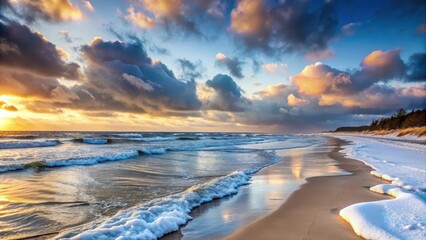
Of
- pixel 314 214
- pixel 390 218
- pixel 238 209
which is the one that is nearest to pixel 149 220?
pixel 238 209

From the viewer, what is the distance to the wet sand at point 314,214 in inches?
183

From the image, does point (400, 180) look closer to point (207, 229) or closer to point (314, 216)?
point (314, 216)

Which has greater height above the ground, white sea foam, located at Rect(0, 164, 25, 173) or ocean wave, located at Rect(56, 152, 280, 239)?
white sea foam, located at Rect(0, 164, 25, 173)

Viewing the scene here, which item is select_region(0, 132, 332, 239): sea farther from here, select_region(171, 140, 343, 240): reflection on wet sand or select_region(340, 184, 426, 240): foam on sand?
select_region(340, 184, 426, 240): foam on sand

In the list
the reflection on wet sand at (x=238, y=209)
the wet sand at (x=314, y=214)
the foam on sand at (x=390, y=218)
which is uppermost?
the foam on sand at (x=390, y=218)

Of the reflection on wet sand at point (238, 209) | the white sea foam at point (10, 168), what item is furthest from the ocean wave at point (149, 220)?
the white sea foam at point (10, 168)

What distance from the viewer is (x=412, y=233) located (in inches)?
165

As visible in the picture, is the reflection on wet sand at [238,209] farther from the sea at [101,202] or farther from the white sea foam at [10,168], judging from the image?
the white sea foam at [10,168]

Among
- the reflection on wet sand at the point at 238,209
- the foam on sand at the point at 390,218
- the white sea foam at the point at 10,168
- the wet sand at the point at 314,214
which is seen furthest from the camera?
the white sea foam at the point at 10,168

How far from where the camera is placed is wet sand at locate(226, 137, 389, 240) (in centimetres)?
464

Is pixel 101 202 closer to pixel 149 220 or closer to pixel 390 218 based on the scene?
pixel 149 220

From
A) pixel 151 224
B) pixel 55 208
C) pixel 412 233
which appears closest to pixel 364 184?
pixel 412 233

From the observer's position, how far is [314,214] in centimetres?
573

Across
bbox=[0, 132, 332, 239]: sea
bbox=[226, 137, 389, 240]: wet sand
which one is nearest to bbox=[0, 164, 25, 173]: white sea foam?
bbox=[0, 132, 332, 239]: sea
